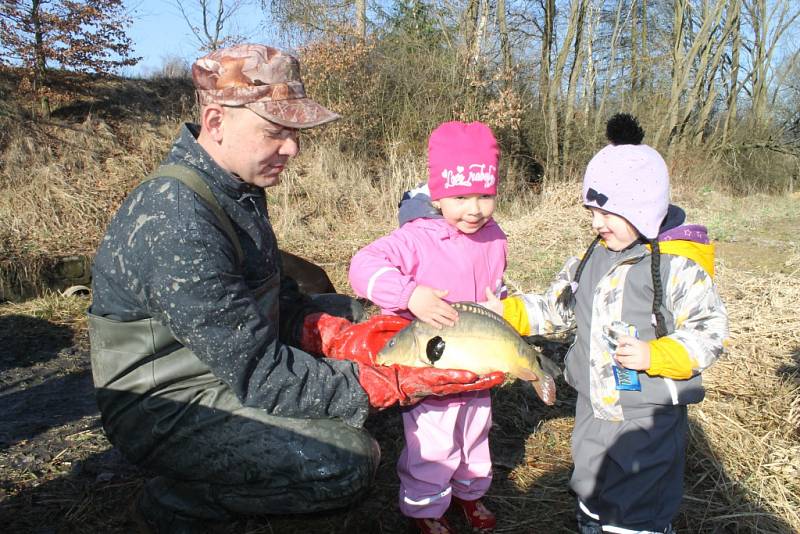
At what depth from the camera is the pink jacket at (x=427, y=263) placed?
2.46 metres

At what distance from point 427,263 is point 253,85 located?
102cm

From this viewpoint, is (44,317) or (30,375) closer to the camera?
(30,375)

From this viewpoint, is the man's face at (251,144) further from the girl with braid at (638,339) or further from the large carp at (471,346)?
the girl with braid at (638,339)

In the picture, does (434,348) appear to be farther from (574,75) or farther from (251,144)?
(574,75)

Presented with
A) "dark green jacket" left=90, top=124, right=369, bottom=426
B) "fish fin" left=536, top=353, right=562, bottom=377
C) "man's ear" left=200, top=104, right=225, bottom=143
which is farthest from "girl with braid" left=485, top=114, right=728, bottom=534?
"man's ear" left=200, top=104, right=225, bottom=143

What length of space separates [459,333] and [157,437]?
115 cm

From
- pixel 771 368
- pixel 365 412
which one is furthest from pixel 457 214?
pixel 771 368

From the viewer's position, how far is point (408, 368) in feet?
7.50

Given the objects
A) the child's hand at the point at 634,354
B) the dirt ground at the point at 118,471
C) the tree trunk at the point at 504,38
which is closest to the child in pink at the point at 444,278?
the dirt ground at the point at 118,471

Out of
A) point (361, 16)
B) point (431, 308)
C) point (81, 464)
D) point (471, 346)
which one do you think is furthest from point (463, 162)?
point (361, 16)

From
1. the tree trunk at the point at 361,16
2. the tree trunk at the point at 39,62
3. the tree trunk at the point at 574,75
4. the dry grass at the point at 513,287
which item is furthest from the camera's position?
the tree trunk at the point at 361,16

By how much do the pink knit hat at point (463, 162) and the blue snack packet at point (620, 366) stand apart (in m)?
0.73

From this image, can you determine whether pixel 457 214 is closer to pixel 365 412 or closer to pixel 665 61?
pixel 365 412

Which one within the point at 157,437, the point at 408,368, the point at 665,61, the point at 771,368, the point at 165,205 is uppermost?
the point at 665,61
